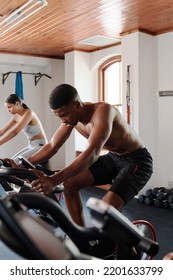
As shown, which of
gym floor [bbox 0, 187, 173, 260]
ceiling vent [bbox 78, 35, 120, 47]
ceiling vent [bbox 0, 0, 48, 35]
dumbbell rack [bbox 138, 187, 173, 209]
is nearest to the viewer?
gym floor [bbox 0, 187, 173, 260]

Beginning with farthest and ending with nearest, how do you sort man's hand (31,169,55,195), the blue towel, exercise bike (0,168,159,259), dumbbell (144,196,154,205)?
the blue towel < dumbbell (144,196,154,205) < man's hand (31,169,55,195) < exercise bike (0,168,159,259)

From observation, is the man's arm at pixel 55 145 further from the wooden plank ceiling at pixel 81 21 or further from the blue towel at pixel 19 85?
the blue towel at pixel 19 85

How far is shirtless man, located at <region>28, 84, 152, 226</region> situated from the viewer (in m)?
1.72

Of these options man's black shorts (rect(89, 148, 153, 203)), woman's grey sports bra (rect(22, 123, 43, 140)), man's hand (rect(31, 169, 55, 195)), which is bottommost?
man's black shorts (rect(89, 148, 153, 203))

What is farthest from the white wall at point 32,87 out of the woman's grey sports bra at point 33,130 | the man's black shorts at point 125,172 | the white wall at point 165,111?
the man's black shorts at point 125,172

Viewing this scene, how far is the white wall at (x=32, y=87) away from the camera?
20.1 ft

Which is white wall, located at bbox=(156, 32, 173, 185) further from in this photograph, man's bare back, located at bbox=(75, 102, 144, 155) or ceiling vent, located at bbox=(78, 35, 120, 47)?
man's bare back, located at bbox=(75, 102, 144, 155)

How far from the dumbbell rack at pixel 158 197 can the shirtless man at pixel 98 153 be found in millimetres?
2178

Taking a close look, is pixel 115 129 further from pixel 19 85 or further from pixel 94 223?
pixel 19 85

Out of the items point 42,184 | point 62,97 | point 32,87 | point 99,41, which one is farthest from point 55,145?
point 32,87

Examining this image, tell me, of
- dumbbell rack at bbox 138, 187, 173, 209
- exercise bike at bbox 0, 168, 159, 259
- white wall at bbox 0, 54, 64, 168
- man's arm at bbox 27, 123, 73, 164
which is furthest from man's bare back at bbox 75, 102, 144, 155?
white wall at bbox 0, 54, 64, 168

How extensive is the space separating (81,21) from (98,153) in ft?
9.91

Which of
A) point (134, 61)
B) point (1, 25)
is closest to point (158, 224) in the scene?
point (134, 61)

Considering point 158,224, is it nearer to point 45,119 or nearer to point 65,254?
point 65,254
